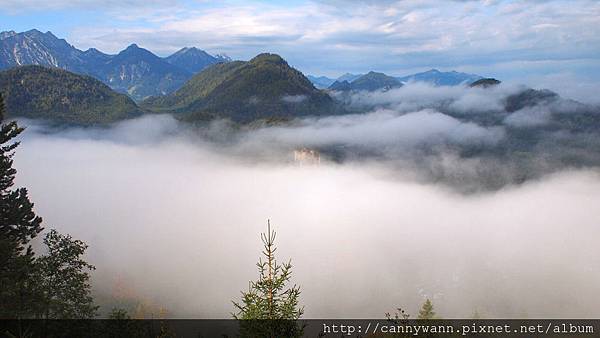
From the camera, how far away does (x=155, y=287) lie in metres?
168

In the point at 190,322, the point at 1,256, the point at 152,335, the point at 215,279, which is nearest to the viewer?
the point at 1,256

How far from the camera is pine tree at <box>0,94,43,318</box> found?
3372 cm

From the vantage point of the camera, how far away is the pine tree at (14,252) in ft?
111

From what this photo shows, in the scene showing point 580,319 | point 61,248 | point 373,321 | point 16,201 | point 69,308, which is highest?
point 16,201

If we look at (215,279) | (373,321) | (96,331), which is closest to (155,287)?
(215,279)

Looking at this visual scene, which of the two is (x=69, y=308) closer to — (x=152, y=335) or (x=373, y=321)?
(x=152, y=335)

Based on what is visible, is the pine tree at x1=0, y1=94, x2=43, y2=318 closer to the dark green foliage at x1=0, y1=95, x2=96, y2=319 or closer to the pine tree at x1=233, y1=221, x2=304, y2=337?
the dark green foliage at x1=0, y1=95, x2=96, y2=319

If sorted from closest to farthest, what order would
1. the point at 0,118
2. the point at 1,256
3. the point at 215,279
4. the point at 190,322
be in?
the point at 1,256 < the point at 0,118 < the point at 190,322 < the point at 215,279

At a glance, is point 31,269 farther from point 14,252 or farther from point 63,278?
point 63,278

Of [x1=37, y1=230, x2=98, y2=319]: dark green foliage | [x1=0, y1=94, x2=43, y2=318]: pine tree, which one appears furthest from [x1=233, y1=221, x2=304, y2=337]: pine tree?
[x1=37, y1=230, x2=98, y2=319]: dark green foliage

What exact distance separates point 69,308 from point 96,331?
3398mm

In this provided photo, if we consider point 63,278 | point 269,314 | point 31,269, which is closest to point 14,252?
point 31,269

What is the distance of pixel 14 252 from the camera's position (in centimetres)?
4003

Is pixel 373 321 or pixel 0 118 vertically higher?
pixel 0 118
